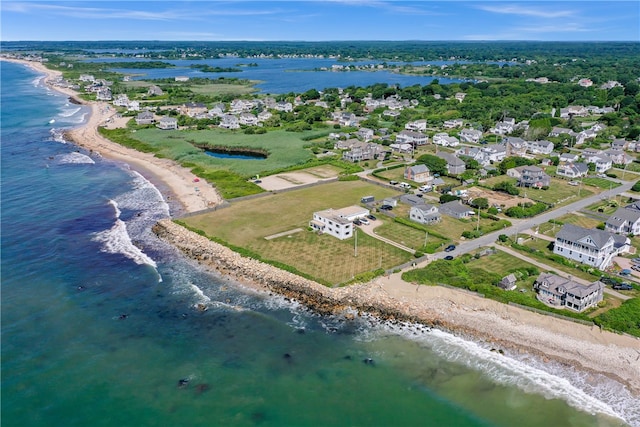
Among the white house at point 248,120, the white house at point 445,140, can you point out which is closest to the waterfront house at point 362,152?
the white house at point 445,140

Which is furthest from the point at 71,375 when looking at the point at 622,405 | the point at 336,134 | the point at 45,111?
the point at 45,111

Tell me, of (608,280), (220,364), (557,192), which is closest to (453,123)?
(557,192)

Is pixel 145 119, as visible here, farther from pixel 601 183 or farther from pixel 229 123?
pixel 601 183

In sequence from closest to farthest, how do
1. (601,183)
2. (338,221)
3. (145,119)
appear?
(338,221)
(601,183)
(145,119)

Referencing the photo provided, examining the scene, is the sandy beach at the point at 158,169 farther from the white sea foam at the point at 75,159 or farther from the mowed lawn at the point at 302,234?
the mowed lawn at the point at 302,234

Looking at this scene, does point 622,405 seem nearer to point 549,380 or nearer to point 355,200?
point 549,380

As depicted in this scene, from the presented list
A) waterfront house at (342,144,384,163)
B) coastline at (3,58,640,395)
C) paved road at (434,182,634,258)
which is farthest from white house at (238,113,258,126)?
paved road at (434,182,634,258)

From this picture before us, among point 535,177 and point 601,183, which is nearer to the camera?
point 535,177
